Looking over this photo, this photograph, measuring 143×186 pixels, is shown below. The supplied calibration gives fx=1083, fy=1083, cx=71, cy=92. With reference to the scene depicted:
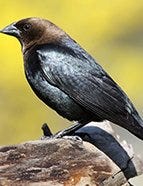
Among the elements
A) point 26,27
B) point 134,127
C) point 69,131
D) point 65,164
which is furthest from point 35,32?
point 65,164

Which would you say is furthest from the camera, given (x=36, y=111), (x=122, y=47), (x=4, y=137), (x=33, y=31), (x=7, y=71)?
(x=122, y=47)

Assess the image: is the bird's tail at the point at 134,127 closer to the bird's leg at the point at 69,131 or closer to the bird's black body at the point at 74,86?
the bird's black body at the point at 74,86

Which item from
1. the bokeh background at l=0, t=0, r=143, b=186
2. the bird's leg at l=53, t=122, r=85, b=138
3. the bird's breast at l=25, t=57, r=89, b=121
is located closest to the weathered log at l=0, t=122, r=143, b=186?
the bird's leg at l=53, t=122, r=85, b=138

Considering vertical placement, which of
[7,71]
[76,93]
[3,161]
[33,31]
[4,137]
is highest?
[7,71]

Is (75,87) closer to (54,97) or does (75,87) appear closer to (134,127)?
(54,97)

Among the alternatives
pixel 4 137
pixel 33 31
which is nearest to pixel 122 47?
pixel 4 137

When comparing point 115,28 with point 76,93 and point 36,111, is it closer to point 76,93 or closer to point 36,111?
point 36,111

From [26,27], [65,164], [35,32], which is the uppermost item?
[26,27]
